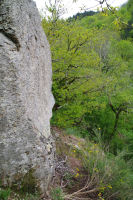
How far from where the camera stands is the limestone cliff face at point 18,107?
7.02 feet

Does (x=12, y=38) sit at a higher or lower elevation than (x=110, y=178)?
higher

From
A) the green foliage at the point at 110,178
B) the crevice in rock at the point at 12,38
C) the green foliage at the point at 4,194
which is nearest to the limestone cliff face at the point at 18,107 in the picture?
the crevice in rock at the point at 12,38

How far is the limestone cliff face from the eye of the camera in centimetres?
214

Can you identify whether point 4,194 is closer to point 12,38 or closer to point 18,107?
point 18,107

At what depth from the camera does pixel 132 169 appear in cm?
369

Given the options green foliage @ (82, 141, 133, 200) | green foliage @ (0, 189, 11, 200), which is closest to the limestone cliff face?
green foliage @ (0, 189, 11, 200)

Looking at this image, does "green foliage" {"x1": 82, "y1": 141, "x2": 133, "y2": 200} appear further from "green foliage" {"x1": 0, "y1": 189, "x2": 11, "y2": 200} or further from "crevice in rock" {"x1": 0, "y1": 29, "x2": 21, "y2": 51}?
"crevice in rock" {"x1": 0, "y1": 29, "x2": 21, "y2": 51}

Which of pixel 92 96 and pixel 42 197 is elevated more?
pixel 92 96

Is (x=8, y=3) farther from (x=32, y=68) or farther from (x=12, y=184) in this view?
(x=12, y=184)

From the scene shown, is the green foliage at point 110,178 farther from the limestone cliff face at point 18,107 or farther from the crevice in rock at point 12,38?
the crevice in rock at point 12,38

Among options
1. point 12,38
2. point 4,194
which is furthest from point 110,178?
point 12,38

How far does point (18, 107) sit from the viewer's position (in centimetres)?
223

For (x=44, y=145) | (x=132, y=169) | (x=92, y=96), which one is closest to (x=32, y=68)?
(x=44, y=145)

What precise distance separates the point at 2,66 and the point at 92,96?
537 cm
